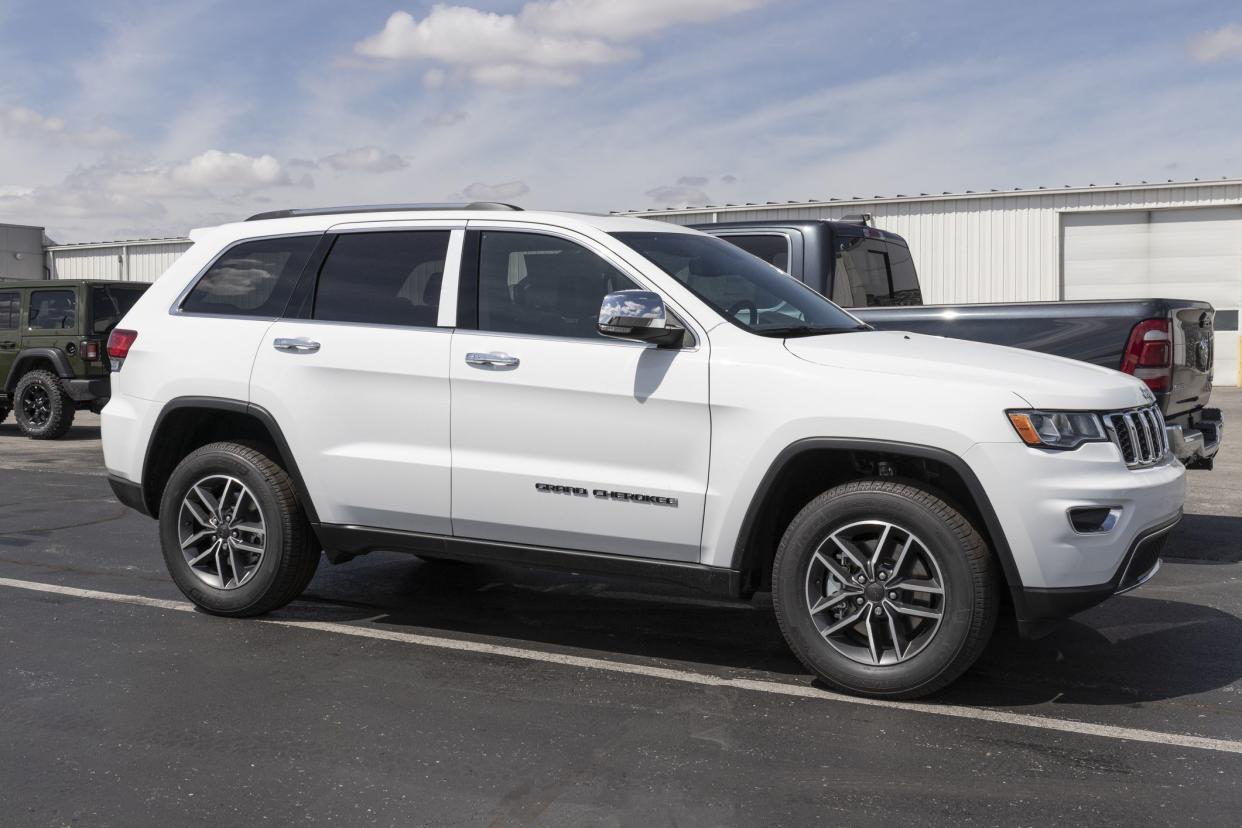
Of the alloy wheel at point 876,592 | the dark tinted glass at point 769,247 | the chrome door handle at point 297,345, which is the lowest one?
the alloy wheel at point 876,592

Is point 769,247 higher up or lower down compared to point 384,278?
higher up

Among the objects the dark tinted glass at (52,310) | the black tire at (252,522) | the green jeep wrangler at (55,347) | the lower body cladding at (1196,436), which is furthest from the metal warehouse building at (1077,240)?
the black tire at (252,522)

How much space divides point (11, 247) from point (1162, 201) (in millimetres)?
29894

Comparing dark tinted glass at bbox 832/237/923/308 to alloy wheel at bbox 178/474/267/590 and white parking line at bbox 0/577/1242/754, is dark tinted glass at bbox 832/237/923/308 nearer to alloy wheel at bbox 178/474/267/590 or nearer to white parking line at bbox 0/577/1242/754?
white parking line at bbox 0/577/1242/754

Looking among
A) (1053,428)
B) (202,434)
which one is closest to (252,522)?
(202,434)

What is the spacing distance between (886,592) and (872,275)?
169 inches

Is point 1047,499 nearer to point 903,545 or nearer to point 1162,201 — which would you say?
point 903,545

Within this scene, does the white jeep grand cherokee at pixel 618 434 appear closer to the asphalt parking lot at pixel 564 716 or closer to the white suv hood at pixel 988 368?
the white suv hood at pixel 988 368

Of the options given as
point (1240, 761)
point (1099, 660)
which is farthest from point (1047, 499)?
point (1099, 660)

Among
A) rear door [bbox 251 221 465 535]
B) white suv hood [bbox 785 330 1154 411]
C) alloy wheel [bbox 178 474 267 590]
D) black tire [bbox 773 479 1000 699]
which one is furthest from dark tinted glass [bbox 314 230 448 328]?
A: black tire [bbox 773 479 1000 699]

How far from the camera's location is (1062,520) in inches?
165

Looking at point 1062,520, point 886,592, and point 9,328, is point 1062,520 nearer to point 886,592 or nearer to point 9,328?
point 886,592

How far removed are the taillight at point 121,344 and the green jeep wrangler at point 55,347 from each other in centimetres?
1002

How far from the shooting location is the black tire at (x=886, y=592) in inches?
171
